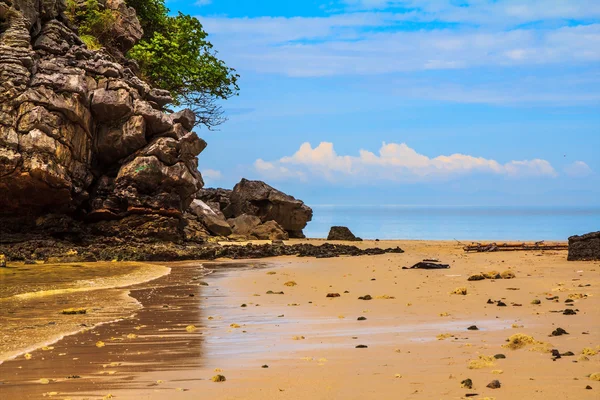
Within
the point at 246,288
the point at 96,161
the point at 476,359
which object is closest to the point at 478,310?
the point at 476,359

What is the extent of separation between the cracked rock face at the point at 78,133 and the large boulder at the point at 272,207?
8813 mm

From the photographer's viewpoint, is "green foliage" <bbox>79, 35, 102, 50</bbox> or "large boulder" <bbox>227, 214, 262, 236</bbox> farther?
"large boulder" <bbox>227, 214, 262, 236</bbox>

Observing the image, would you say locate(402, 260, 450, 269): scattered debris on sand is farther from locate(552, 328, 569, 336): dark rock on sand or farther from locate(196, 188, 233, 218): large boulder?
locate(196, 188, 233, 218): large boulder

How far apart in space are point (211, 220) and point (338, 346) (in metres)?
24.4

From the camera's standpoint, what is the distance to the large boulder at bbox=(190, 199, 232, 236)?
30812 millimetres

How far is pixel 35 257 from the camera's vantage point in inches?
816

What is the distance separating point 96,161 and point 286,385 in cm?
2165

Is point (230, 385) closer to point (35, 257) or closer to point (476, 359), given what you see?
point (476, 359)

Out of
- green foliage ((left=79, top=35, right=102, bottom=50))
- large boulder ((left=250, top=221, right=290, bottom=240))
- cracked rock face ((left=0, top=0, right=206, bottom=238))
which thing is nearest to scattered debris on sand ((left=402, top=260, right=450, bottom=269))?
cracked rock face ((left=0, top=0, right=206, bottom=238))

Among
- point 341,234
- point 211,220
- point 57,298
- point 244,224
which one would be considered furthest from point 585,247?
point 244,224

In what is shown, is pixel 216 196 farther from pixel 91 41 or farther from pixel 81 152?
pixel 81 152

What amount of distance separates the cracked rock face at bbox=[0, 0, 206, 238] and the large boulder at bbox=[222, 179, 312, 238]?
881 cm

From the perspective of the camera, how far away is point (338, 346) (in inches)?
269

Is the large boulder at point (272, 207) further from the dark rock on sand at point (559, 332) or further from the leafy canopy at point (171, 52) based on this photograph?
the dark rock on sand at point (559, 332)
